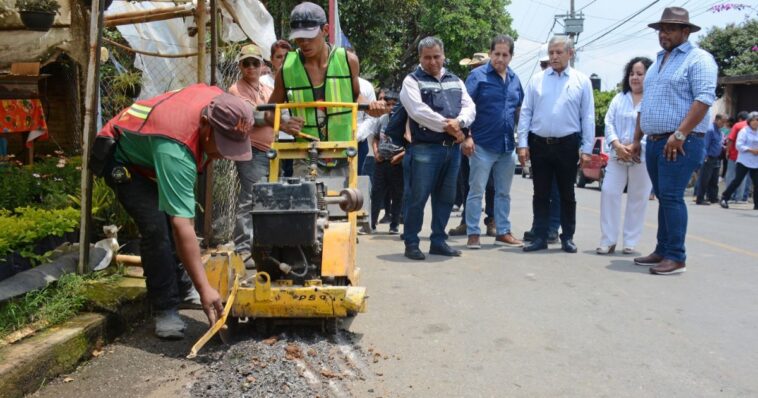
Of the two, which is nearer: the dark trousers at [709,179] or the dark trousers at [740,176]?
the dark trousers at [740,176]

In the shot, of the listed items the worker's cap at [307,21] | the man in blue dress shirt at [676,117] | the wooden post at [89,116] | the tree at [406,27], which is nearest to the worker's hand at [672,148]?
the man in blue dress shirt at [676,117]

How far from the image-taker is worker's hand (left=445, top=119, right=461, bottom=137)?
24.0 ft

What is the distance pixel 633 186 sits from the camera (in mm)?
8078

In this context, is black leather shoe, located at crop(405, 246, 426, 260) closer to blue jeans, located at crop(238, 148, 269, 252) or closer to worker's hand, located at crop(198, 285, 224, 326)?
blue jeans, located at crop(238, 148, 269, 252)

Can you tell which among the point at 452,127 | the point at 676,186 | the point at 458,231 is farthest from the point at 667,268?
the point at 458,231

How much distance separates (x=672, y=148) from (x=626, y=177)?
1355 mm

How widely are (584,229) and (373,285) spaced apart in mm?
4921

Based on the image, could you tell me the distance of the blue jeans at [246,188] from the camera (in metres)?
6.77

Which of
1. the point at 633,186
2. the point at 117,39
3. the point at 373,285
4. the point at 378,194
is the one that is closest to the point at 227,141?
the point at 373,285

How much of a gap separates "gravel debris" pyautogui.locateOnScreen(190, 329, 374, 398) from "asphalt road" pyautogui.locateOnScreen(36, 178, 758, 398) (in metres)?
0.06

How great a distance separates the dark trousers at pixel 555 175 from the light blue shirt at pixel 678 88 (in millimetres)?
955

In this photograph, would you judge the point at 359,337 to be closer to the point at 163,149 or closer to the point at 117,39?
the point at 163,149

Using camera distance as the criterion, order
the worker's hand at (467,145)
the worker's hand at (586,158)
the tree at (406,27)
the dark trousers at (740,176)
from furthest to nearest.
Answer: the tree at (406,27)
the dark trousers at (740,176)
the worker's hand at (586,158)
the worker's hand at (467,145)

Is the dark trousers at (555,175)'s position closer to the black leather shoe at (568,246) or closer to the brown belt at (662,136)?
the black leather shoe at (568,246)
